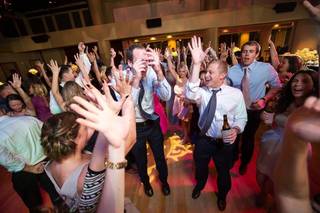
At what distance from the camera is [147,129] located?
2.01 metres

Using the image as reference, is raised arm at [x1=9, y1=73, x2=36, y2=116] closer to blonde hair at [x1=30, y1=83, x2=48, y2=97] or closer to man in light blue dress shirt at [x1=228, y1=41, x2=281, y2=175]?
blonde hair at [x1=30, y1=83, x2=48, y2=97]

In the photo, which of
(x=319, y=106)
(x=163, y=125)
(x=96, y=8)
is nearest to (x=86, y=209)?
(x=319, y=106)

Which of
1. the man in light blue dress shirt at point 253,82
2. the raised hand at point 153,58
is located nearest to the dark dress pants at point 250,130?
the man in light blue dress shirt at point 253,82

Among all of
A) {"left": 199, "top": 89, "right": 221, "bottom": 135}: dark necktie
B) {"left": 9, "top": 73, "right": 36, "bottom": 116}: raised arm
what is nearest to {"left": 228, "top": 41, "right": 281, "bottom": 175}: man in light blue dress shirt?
{"left": 199, "top": 89, "right": 221, "bottom": 135}: dark necktie

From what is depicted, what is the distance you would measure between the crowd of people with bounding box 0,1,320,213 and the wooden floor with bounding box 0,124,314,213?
0.10 metres

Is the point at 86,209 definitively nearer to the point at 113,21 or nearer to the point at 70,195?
the point at 70,195

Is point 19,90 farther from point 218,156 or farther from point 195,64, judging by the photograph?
point 218,156

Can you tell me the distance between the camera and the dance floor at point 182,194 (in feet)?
6.77

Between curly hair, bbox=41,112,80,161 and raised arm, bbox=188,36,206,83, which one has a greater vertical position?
raised arm, bbox=188,36,206,83

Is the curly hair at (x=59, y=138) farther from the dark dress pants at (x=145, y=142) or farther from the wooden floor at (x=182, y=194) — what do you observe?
the wooden floor at (x=182, y=194)

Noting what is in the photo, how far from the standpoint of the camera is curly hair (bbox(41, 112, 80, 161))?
0.95 m

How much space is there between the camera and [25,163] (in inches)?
66.9

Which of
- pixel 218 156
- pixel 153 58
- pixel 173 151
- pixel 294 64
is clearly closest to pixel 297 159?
pixel 218 156

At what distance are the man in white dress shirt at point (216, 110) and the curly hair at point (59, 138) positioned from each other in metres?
1.08
